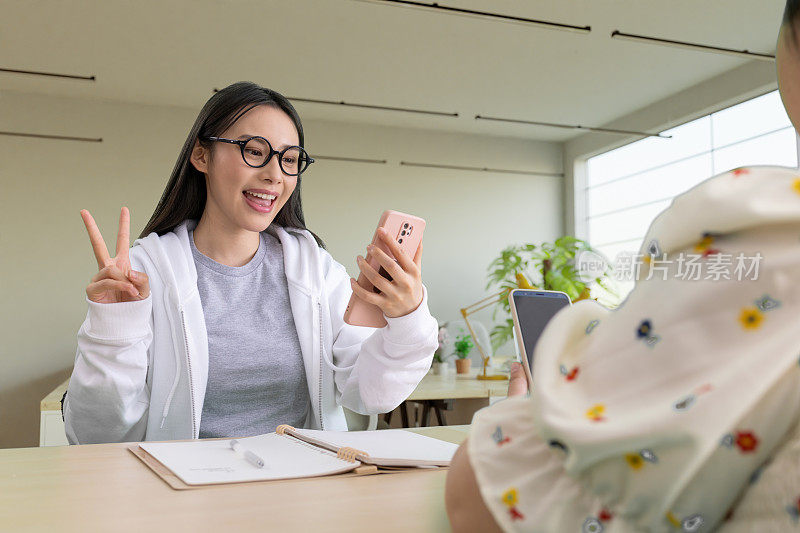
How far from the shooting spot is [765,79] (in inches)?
219

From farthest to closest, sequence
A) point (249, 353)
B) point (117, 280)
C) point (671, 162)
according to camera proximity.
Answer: point (671, 162) < point (249, 353) < point (117, 280)

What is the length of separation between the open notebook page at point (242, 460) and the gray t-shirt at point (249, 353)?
0.41 m

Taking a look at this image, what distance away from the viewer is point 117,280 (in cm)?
125

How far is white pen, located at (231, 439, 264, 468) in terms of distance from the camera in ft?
3.10

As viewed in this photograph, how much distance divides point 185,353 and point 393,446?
2.02 ft

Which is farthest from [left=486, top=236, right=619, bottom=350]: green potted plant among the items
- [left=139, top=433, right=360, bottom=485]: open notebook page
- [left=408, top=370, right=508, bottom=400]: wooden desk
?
[left=139, top=433, right=360, bottom=485]: open notebook page

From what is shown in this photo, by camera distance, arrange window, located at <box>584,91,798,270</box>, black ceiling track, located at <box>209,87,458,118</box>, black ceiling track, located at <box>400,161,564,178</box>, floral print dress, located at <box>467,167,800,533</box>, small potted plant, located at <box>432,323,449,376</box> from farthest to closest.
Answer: black ceiling track, located at <box>400,161,564,178</box> < black ceiling track, located at <box>209,87,458,118</box> < window, located at <box>584,91,798,270</box> < small potted plant, located at <box>432,323,449,376</box> < floral print dress, located at <box>467,167,800,533</box>

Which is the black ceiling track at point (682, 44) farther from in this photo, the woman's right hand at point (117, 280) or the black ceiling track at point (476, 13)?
the woman's right hand at point (117, 280)

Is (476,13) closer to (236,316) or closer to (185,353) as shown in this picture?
(236,316)

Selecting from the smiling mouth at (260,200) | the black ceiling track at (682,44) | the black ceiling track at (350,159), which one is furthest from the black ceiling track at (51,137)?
the smiling mouth at (260,200)

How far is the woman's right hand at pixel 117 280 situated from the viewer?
1.23m

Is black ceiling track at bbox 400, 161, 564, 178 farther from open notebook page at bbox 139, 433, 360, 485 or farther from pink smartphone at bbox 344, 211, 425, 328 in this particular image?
open notebook page at bbox 139, 433, 360, 485

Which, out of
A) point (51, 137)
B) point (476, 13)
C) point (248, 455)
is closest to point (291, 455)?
point (248, 455)

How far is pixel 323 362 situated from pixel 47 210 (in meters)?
5.72
